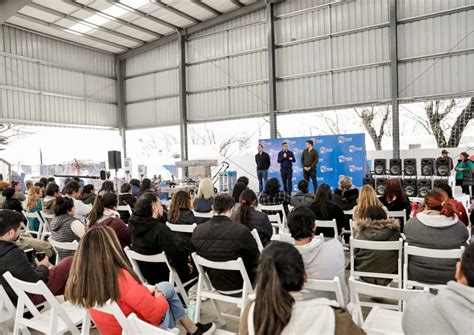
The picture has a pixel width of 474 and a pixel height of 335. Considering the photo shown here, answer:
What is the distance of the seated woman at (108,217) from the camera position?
11.6ft

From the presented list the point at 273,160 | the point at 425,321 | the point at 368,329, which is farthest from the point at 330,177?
the point at 425,321

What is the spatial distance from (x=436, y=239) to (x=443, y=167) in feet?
24.1

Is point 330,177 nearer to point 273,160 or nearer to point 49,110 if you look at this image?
point 273,160

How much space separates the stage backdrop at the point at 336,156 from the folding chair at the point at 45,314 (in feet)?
30.3

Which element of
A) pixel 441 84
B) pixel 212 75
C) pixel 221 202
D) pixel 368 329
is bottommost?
pixel 368 329

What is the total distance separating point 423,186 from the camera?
9555 millimetres

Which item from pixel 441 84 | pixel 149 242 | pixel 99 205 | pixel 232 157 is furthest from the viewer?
pixel 232 157

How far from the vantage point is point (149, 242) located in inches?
119

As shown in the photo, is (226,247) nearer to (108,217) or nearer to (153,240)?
(153,240)

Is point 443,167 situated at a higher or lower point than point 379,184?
higher

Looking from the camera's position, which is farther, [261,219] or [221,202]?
[261,219]

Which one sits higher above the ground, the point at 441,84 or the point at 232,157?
the point at 441,84

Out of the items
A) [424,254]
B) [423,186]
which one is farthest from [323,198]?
[423,186]

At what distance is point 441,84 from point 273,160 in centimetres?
528
